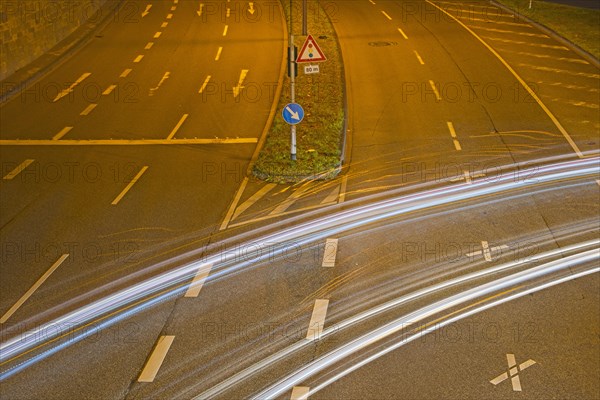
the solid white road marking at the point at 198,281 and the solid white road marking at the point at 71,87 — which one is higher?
the solid white road marking at the point at 71,87

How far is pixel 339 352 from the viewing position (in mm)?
11266

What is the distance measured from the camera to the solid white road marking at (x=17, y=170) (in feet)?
64.4

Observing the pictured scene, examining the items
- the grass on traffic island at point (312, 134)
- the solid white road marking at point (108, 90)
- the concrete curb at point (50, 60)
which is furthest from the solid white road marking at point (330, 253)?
the concrete curb at point (50, 60)

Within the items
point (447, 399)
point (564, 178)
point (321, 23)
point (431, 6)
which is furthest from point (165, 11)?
point (447, 399)

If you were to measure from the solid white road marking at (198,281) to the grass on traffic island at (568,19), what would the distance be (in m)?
22.7

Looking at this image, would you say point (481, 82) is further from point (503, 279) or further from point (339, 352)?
point (339, 352)

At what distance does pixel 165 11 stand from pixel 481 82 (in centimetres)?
2246

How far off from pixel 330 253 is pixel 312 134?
7710 millimetres

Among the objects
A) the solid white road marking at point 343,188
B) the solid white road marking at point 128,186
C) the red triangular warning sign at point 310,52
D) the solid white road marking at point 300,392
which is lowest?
the solid white road marking at point 343,188

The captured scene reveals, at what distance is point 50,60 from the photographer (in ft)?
106

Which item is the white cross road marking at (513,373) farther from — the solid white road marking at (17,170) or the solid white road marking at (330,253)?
the solid white road marking at (17,170)

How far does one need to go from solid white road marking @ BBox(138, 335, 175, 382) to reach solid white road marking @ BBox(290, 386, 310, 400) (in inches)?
82.7

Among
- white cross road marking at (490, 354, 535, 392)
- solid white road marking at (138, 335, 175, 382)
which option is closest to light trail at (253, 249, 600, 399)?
white cross road marking at (490, 354, 535, 392)

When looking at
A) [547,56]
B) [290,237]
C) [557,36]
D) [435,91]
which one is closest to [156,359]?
[290,237]
